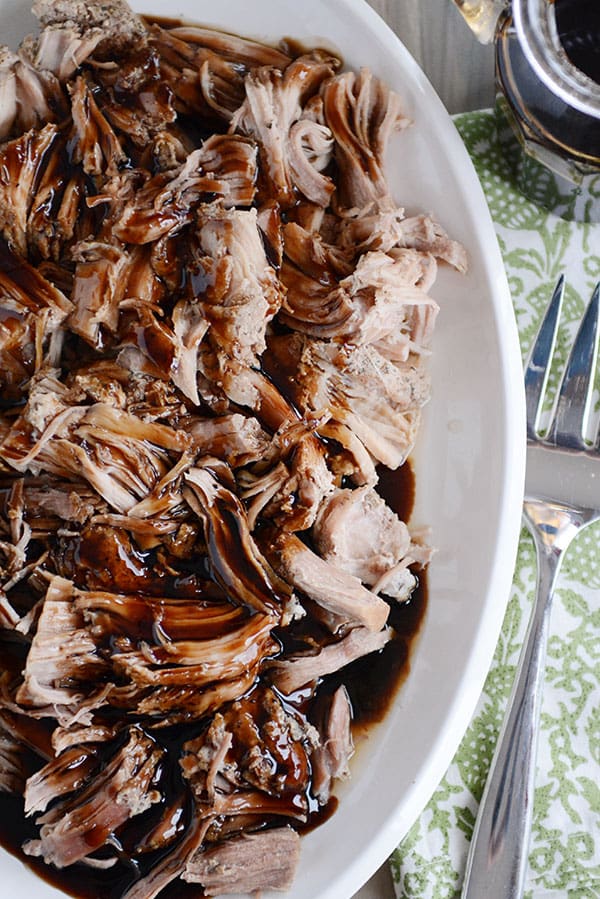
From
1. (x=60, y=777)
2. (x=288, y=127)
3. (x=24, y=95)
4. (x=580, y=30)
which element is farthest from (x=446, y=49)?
(x=60, y=777)

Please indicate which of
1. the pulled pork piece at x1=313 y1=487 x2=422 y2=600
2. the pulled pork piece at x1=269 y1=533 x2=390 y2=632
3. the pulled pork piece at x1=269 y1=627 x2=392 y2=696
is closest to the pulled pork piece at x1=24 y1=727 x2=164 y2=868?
the pulled pork piece at x1=269 y1=627 x2=392 y2=696

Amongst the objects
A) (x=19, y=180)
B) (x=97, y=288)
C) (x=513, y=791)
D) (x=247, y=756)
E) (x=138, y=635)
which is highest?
(x=19, y=180)

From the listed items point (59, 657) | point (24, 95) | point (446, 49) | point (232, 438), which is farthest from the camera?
point (446, 49)

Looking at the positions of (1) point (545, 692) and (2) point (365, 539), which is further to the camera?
(1) point (545, 692)

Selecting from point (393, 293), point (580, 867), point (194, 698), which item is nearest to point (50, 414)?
point (194, 698)

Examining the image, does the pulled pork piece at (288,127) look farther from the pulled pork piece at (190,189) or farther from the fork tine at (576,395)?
the fork tine at (576,395)

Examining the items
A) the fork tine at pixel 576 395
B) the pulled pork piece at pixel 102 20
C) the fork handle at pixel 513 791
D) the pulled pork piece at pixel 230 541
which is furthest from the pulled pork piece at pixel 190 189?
the fork handle at pixel 513 791

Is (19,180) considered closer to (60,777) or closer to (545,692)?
(60,777)

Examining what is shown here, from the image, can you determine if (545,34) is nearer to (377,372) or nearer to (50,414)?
(377,372)
